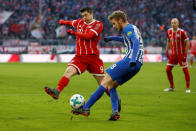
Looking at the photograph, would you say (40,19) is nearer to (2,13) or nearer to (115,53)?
(2,13)

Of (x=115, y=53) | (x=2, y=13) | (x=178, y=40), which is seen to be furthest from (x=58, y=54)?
(x=178, y=40)

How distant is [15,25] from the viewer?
36.7m

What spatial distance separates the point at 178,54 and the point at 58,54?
22819mm

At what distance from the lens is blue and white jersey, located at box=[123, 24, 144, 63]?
246 inches

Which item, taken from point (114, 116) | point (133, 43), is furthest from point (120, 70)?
point (114, 116)

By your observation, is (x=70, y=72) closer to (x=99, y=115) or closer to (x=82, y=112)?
(x=99, y=115)

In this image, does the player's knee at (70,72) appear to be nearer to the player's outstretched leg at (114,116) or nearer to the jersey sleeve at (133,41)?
the player's outstretched leg at (114,116)

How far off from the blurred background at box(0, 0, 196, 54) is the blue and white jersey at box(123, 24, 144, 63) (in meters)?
27.3

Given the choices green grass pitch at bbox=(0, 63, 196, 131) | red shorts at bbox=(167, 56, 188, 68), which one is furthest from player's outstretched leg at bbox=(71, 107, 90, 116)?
red shorts at bbox=(167, 56, 188, 68)

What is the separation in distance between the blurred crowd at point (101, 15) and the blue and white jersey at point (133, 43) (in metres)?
29.5

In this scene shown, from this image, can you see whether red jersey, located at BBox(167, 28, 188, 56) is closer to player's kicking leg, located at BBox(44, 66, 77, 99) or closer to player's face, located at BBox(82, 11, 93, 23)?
player's face, located at BBox(82, 11, 93, 23)

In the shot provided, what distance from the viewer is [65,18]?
38969 mm

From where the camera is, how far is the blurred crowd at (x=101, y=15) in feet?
120

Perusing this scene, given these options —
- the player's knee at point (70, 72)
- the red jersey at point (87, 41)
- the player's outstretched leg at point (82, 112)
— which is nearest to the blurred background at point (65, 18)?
the red jersey at point (87, 41)
